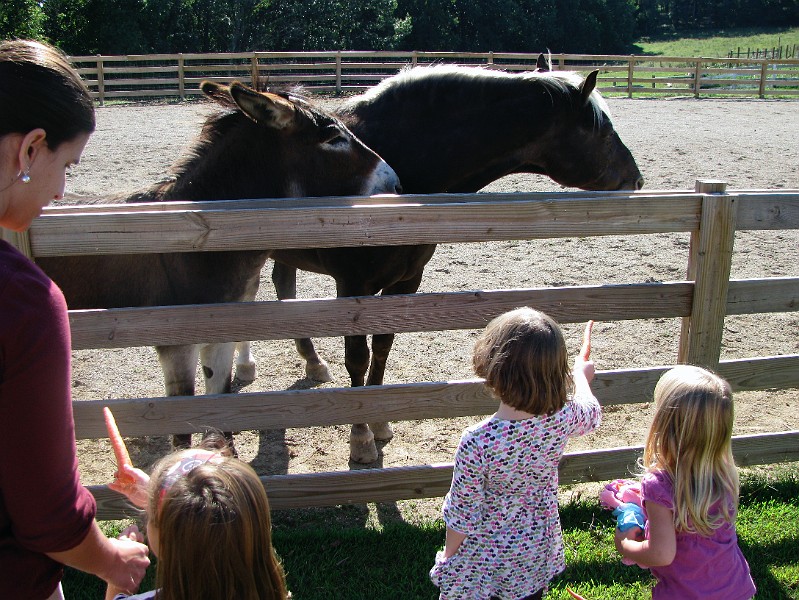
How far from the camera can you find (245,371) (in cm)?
507

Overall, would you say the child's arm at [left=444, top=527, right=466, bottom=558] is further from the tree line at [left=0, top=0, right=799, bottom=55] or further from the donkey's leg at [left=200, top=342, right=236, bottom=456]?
the tree line at [left=0, top=0, right=799, bottom=55]

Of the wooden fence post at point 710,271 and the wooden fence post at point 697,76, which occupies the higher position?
the wooden fence post at point 697,76

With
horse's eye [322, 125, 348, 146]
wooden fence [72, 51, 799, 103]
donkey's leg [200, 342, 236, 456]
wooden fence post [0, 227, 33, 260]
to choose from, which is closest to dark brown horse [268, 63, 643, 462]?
horse's eye [322, 125, 348, 146]

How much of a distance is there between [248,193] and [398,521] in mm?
1905

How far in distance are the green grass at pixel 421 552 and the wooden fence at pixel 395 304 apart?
7.9 inches

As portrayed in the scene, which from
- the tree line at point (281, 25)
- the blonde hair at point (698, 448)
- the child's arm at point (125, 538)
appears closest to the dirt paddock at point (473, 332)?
the blonde hair at point (698, 448)

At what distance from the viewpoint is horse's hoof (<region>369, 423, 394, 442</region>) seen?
167 inches

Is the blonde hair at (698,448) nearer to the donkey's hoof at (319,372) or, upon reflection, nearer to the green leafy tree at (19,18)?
the donkey's hoof at (319,372)

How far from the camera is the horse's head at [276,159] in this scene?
3.51 metres

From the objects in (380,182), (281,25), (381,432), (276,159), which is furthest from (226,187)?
(281,25)

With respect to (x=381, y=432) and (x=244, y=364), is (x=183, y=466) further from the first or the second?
(x=244, y=364)

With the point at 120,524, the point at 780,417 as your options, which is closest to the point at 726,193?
the point at 780,417

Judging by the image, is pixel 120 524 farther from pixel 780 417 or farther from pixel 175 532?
pixel 780 417

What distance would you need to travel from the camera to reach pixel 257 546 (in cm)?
138
